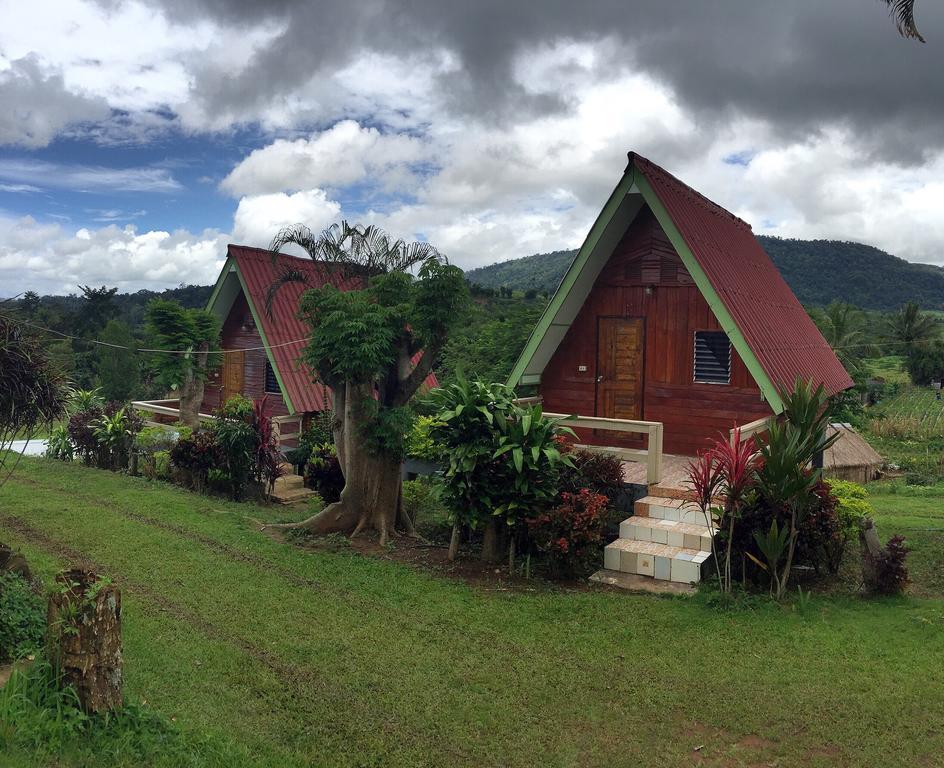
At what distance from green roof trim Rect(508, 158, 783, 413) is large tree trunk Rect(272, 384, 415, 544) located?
2.97 meters

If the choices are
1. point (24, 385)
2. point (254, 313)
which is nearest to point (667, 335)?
point (24, 385)

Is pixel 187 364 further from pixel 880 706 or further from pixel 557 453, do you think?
pixel 880 706

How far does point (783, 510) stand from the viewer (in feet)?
30.0

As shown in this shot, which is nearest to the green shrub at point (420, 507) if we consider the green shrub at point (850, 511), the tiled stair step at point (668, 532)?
the tiled stair step at point (668, 532)

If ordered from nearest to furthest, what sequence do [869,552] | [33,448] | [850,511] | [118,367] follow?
[869,552], [850,511], [33,448], [118,367]

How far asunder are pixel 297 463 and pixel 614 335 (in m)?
8.23

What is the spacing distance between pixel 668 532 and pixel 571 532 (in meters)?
1.53

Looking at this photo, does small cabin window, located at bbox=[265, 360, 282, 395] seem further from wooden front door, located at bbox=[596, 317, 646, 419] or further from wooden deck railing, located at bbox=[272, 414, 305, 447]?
wooden front door, located at bbox=[596, 317, 646, 419]

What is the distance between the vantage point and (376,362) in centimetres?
1144

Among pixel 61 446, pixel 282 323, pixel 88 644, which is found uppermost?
pixel 282 323

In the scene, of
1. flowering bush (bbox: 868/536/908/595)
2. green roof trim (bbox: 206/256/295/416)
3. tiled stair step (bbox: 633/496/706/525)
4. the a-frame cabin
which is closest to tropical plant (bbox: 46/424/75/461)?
green roof trim (bbox: 206/256/295/416)

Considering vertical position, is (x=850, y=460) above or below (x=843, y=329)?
below

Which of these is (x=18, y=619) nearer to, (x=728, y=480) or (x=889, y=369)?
(x=728, y=480)

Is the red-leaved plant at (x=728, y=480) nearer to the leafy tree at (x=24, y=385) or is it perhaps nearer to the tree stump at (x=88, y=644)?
A: the tree stump at (x=88, y=644)
